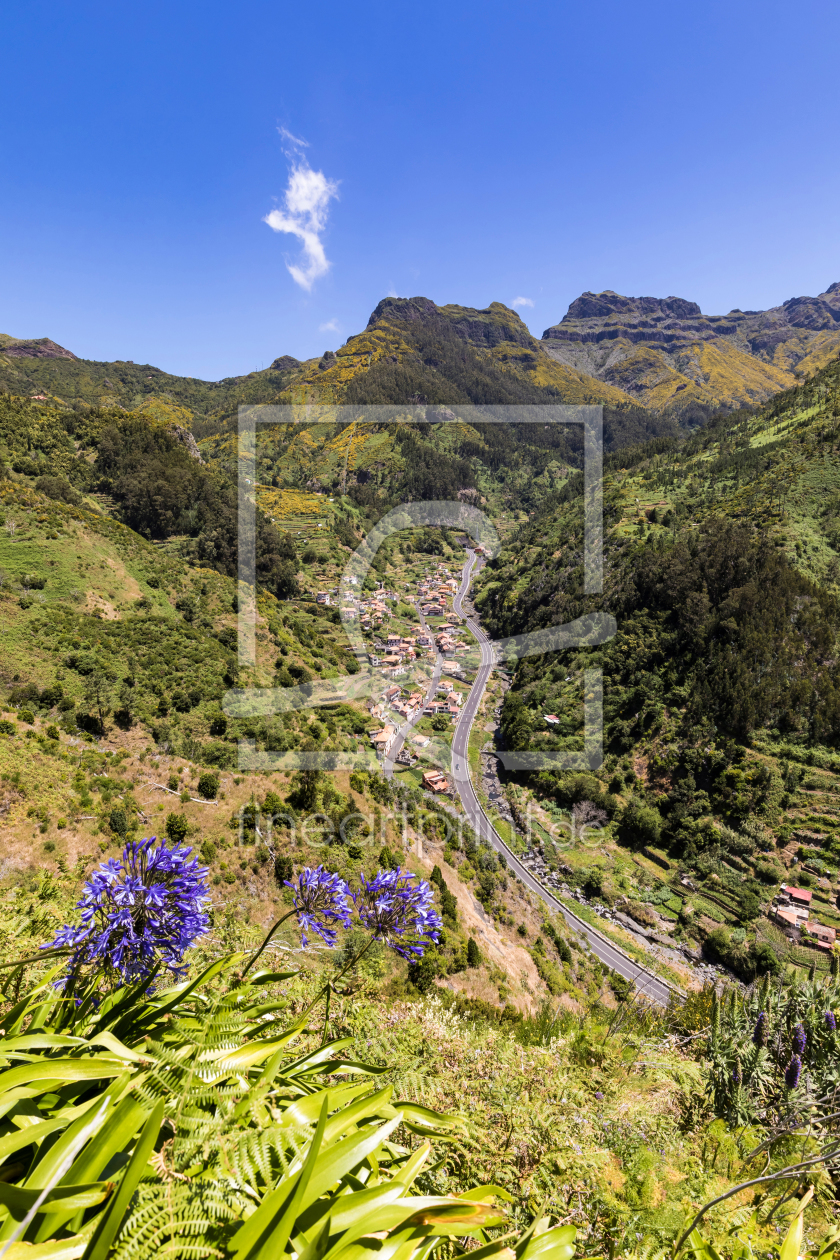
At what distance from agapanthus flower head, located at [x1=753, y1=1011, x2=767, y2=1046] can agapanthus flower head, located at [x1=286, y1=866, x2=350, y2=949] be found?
7.43 meters

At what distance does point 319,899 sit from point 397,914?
627 millimetres

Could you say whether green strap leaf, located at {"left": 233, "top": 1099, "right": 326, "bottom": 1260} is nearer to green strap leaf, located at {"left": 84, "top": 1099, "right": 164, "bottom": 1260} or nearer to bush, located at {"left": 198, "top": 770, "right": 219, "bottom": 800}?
green strap leaf, located at {"left": 84, "top": 1099, "right": 164, "bottom": 1260}

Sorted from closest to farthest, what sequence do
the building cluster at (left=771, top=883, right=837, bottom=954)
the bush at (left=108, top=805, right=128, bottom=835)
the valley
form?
the valley
the bush at (left=108, top=805, right=128, bottom=835)
the building cluster at (left=771, top=883, right=837, bottom=954)

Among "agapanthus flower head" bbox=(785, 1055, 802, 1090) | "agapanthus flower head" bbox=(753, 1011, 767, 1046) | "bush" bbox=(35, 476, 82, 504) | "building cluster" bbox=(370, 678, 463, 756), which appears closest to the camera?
"agapanthus flower head" bbox=(785, 1055, 802, 1090)

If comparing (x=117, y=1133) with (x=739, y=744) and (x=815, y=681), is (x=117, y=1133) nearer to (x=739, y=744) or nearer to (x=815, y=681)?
(x=739, y=744)

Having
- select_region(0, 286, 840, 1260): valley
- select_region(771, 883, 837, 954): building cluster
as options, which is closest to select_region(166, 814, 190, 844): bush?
select_region(0, 286, 840, 1260): valley

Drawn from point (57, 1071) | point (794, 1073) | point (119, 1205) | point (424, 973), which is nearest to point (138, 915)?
point (57, 1071)

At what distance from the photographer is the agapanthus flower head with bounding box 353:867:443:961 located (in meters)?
3.47

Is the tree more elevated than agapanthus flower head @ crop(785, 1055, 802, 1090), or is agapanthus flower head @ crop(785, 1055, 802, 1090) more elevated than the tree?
the tree

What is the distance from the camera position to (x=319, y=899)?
3.34 m

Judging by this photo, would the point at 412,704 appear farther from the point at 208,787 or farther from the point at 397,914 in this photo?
the point at 397,914

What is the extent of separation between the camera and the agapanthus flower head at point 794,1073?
5.79 meters

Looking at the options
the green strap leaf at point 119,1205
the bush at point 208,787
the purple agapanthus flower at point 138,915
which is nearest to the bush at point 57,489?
the bush at point 208,787

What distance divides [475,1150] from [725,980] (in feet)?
115
